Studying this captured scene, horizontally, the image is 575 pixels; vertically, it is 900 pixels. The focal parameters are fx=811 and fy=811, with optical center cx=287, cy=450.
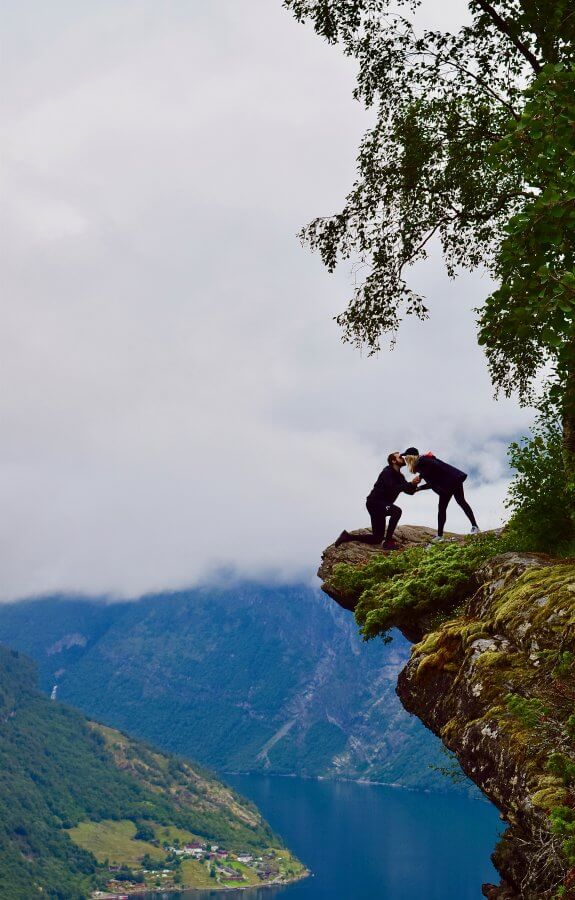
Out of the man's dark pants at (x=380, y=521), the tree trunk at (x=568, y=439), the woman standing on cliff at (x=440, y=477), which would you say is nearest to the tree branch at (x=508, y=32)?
the tree trunk at (x=568, y=439)

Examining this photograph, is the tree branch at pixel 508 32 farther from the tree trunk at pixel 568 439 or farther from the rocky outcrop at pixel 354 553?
the rocky outcrop at pixel 354 553

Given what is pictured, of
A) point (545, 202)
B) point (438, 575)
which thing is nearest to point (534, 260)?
point (545, 202)

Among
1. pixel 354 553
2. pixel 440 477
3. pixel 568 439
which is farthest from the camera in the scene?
pixel 354 553

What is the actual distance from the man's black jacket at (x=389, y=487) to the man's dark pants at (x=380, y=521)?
0.12 metres

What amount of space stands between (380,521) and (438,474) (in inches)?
84.9

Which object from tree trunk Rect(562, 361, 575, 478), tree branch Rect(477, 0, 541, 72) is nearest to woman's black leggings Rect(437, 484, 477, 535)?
tree trunk Rect(562, 361, 575, 478)

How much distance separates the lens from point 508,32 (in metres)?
15.0

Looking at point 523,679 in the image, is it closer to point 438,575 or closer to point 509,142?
point 438,575

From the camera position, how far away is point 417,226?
58.4 ft

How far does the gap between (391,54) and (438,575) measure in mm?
10933

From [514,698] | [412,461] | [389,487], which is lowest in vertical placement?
[514,698]

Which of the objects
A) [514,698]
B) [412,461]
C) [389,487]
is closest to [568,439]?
[514,698]

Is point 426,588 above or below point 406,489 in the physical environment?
below

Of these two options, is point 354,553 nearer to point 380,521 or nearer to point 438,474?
point 380,521
